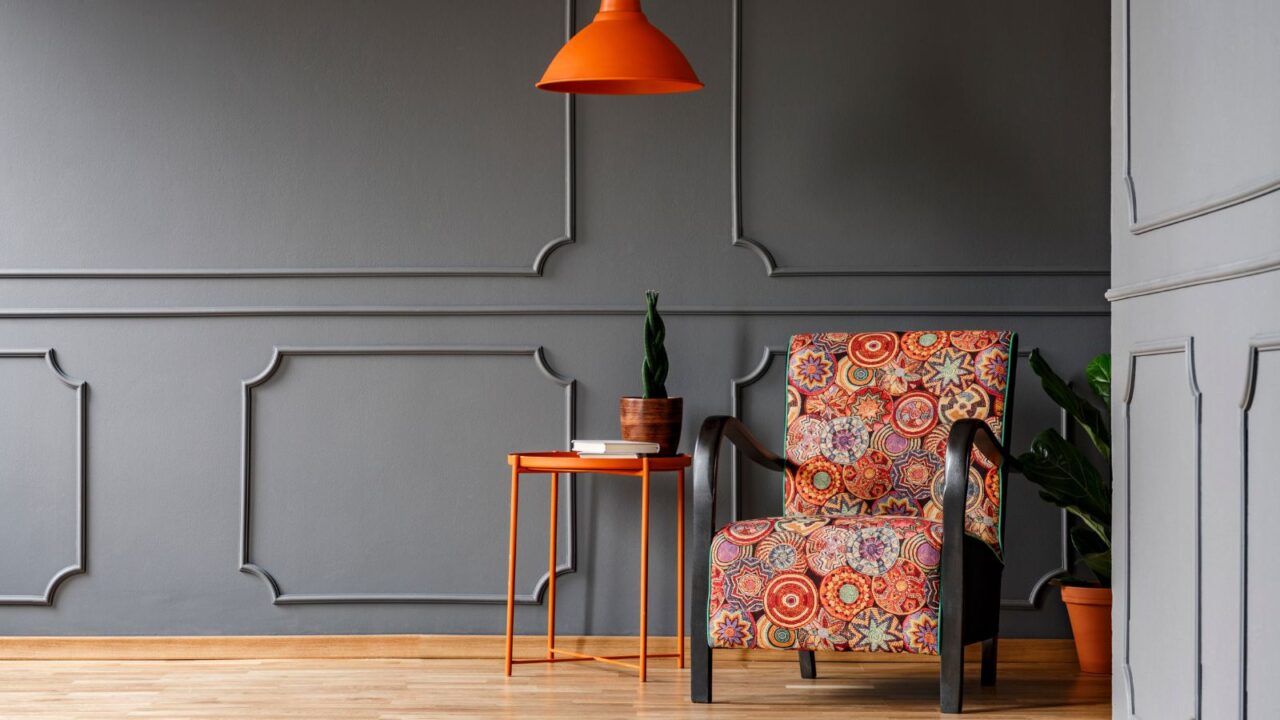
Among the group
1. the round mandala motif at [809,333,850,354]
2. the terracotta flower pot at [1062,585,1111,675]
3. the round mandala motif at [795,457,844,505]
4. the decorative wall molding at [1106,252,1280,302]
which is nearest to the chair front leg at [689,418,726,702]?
the round mandala motif at [795,457,844,505]

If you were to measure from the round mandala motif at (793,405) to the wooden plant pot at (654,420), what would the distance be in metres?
0.27

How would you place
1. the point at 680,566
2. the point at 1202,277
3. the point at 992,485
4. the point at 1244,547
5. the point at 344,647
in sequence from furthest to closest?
1. the point at 344,647
2. the point at 680,566
3. the point at 992,485
4. the point at 1202,277
5. the point at 1244,547

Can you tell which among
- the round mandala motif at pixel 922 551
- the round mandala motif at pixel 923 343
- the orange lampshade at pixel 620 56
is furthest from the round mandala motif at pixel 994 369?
the orange lampshade at pixel 620 56

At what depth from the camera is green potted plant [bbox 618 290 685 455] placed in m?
3.21

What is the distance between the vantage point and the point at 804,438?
3127 mm

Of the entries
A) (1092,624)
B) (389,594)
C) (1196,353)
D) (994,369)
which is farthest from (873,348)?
(389,594)

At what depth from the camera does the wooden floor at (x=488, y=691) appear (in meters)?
2.75

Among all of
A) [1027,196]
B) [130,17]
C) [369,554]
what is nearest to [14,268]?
[130,17]

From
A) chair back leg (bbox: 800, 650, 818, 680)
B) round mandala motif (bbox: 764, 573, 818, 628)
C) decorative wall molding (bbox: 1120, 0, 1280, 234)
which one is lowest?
chair back leg (bbox: 800, 650, 818, 680)

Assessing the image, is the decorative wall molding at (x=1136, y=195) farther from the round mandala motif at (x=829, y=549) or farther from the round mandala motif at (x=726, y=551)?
Answer: the round mandala motif at (x=726, y=551)

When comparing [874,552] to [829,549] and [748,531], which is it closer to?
[829,549]

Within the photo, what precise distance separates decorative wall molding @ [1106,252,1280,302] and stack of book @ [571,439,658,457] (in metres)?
1.17

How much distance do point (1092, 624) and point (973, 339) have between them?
790 millimetres

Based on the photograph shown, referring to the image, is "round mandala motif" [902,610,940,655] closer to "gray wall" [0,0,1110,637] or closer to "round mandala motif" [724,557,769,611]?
"round mandala motif" [724,557,769,611]
